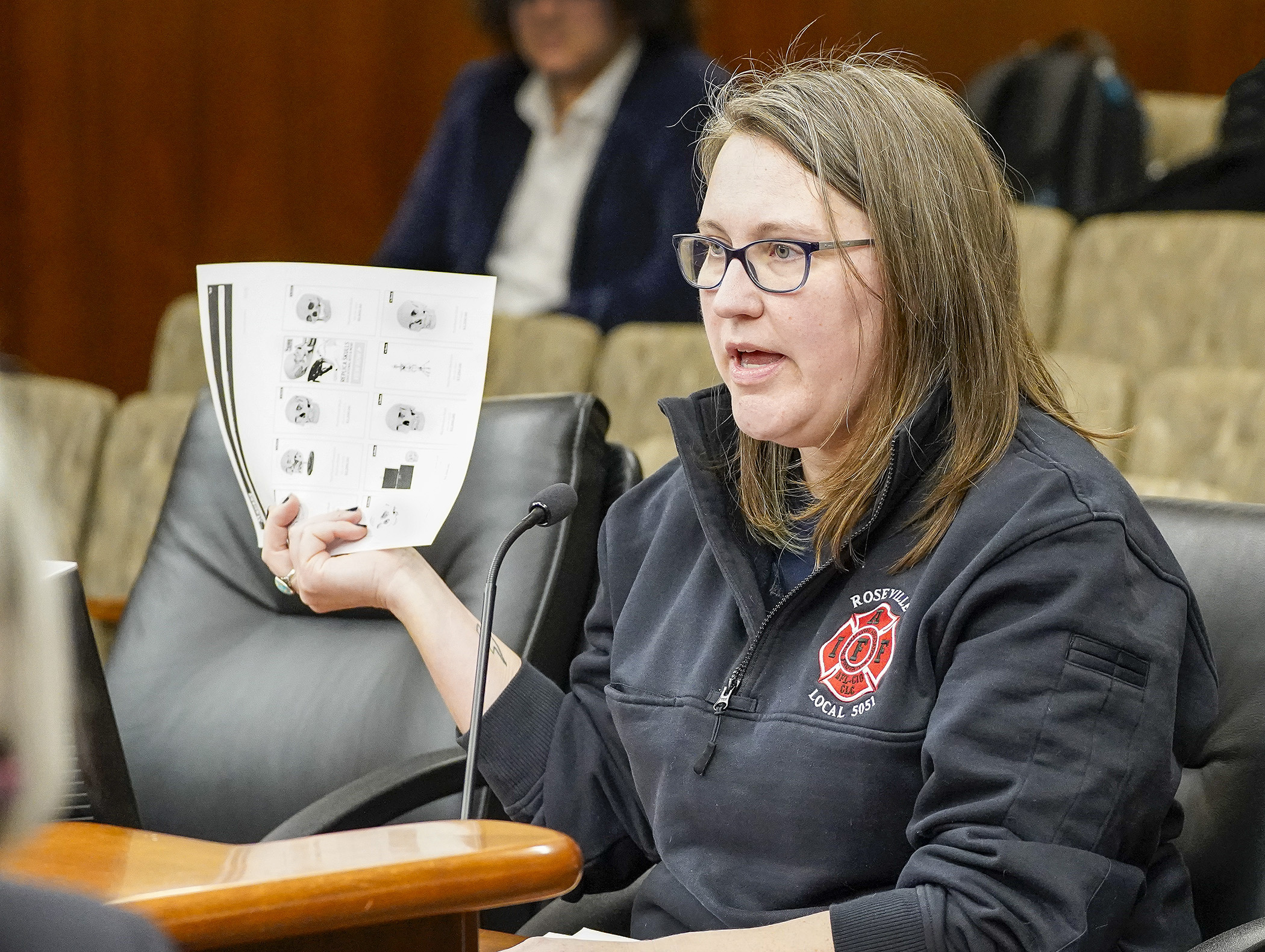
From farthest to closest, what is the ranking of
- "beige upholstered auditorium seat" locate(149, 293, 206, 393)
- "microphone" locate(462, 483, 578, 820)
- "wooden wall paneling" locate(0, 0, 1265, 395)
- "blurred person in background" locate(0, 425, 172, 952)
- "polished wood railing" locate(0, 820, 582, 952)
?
"wooden wall paneling" locate(0, 0, 1265, 395) → "beige upholstered auditorium seat" locate(149, 293, 206, 393) → "microphone" locate(462, 483, 578, 820) → "polished wood railing" locate(0, 820, 582, 952) → "blurred person in background" locate(0, 425, 172, 952)

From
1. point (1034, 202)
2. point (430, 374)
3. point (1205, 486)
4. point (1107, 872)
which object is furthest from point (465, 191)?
point (1107, 872)

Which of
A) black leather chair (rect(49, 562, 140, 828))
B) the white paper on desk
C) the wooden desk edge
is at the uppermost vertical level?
black leather chair (rect(49, 562, 140, 828))

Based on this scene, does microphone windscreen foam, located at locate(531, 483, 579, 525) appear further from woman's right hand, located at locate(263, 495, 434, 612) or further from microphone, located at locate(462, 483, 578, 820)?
woman's right hand, located at locate(263, 495, 434, 612)

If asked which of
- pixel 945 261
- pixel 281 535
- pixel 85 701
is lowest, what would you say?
pixel 85 701

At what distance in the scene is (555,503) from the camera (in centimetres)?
121

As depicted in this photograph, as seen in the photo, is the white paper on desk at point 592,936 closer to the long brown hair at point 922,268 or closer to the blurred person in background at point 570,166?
the long brown hair at point 922,268

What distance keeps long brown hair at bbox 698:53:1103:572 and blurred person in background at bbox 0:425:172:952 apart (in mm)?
702

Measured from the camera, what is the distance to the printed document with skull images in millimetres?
1327

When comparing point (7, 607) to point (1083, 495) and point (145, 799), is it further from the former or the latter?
point (145, 799)

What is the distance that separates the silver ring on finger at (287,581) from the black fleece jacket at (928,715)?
31cm

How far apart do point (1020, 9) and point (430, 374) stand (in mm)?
3359

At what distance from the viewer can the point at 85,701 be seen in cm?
130

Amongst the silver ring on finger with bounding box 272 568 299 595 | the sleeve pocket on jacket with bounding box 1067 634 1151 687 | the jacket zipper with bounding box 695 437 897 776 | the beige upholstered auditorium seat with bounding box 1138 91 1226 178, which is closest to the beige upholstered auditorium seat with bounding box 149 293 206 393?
the silver ring on finger with bounding box 272 568 299 595

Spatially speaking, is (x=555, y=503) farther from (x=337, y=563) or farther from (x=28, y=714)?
(x=28, y=714)
